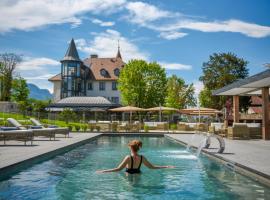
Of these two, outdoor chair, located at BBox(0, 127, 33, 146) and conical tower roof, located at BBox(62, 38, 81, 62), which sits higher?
conical tower roof, located at BBox(62, 38, 81, 62)

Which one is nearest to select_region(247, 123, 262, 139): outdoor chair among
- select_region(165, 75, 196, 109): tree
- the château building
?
select_region(165, 75, 196, 109): tree

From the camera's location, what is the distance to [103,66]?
68.8 m

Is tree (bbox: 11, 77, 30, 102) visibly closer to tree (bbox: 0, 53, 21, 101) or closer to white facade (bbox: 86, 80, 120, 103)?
tree (bbox: 0, 53, 21, 101)

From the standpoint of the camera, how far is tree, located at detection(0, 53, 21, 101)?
5891 centimetres

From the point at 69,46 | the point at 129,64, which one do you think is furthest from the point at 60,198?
the point at 69,46

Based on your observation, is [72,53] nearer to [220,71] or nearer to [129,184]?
[220,71]

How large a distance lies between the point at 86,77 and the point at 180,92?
64.2 feet

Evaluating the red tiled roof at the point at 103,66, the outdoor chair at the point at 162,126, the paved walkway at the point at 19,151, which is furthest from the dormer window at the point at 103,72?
the paved walkway at the point at 19,151

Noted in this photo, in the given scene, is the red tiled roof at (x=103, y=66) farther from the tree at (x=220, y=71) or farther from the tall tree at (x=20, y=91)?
the tree at (x=220, y=71)

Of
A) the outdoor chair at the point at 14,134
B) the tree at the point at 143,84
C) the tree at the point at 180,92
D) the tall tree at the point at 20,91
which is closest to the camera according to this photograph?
the outdoor chair at the point at 14,134

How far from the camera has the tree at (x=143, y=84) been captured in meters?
54.0

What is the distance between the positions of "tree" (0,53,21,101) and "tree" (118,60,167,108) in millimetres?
20421

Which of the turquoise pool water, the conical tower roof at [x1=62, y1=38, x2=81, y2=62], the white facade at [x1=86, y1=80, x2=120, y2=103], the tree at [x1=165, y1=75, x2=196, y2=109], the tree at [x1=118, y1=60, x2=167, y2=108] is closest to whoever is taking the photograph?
the turquoise pool water

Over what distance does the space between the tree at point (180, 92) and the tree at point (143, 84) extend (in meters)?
10.5
